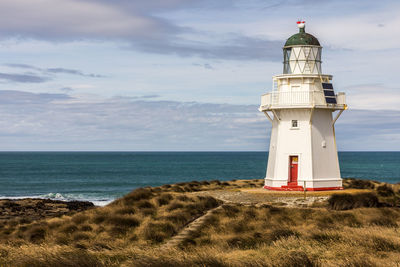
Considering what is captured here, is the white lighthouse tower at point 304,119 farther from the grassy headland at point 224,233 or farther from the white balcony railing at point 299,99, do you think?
the grassy headland at point 224,233

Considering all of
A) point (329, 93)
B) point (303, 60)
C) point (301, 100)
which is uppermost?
point (303, 60)

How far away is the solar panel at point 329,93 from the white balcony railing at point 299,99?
23 centimetres

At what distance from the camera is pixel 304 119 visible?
24938 millimetres

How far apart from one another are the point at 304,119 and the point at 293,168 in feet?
8.44

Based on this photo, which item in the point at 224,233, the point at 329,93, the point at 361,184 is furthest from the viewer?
the point at 361,184

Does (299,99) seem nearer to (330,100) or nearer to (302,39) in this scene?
(330,100)

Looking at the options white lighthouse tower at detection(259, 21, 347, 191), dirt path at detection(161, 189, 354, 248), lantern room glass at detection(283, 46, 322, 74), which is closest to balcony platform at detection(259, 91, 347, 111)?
white lighthouse tower at detection(259, 21, 347, 191)

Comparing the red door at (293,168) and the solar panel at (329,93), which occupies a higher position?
the solar panel at (329,93)

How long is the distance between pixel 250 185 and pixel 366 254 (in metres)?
22.1

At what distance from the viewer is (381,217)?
56.4ft

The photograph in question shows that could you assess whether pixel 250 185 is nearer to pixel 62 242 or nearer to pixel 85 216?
pixel 85 216

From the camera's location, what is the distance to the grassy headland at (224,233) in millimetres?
9523

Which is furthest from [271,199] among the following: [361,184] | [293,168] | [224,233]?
[361,184]

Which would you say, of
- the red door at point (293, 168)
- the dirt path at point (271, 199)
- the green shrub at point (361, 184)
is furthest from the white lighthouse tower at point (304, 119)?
the green shrub at point (361, 184)
